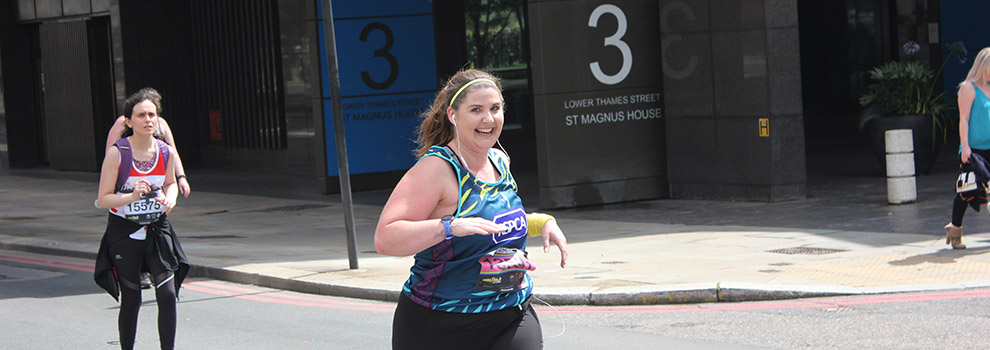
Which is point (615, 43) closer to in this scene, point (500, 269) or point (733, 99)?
point (733, 99)

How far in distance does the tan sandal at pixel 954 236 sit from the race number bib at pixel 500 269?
6854 millimetres

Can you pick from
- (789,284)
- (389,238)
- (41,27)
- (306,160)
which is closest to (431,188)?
(389,238)

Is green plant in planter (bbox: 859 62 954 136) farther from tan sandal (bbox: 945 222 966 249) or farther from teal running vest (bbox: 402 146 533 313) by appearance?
teal running vest (bbox: 402 146 533 313)

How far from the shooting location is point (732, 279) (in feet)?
29.0

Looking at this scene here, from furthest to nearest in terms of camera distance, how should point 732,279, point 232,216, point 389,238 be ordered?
point 232,216
point 732,279
point 389,238

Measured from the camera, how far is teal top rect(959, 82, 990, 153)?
31.8 ft

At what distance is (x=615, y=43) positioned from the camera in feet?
48.8

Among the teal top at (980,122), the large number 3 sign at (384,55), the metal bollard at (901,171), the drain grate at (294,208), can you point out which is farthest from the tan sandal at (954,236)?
the large number 3 sign at (384,55)

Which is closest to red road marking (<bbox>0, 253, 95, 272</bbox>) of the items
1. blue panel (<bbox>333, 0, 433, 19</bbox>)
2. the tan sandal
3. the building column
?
blue panel (<bbox>333, 0, 433, 19</bbox>)

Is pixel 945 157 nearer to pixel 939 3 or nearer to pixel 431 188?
pixel 939 3

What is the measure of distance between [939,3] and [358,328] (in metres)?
16.0

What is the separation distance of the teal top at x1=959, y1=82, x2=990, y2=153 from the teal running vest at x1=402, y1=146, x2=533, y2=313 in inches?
274

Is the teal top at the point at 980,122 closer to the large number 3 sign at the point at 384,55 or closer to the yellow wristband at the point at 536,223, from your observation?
the yellow wristband at the point at 536,223

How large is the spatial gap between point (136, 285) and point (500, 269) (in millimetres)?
3472
